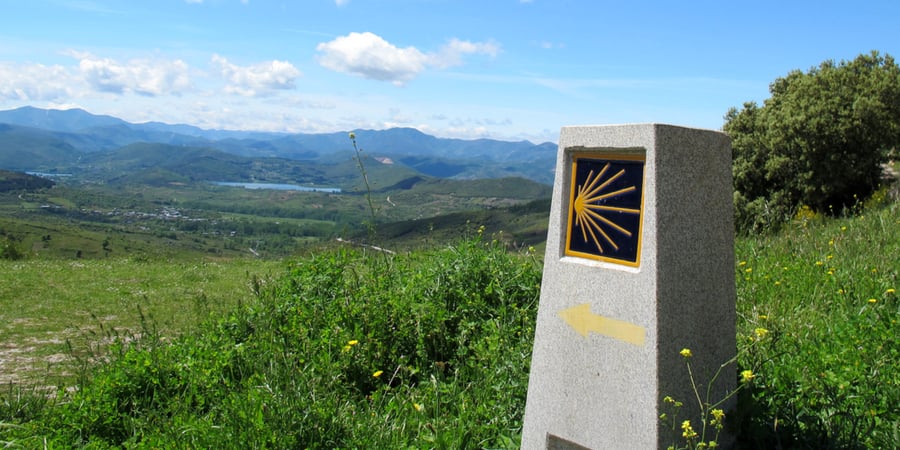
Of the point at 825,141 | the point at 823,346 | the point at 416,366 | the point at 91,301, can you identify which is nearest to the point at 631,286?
the point at 823,346

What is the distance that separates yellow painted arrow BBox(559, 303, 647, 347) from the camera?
10.9 feet

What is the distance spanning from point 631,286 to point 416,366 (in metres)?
2.48

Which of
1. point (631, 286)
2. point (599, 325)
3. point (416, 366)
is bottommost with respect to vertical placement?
point (416, 366)

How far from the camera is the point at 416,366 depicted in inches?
208

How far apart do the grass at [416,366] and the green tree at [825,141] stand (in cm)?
1293

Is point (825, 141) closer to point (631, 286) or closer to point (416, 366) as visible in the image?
point (416, 366)

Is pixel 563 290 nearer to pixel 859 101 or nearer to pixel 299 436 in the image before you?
pixel 299 436

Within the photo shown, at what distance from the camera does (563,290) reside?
3637 mm

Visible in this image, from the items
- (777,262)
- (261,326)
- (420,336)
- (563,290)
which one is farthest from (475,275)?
(777,262)

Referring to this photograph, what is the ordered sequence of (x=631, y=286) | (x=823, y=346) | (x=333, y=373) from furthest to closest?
(x=333, y=373), (x=823, y=346), (x=631, y=286)

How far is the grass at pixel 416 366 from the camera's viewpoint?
3834 mm

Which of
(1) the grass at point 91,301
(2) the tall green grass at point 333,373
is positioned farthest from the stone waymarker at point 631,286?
(1) the grass at point 91,301

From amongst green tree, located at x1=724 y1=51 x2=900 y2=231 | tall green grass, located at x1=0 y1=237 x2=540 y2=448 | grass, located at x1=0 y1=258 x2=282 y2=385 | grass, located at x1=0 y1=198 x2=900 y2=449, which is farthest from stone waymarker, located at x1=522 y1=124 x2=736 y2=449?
green tree, located at x1=724 y1=51 x2=900 y2=231

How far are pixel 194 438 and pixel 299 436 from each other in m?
0.69
